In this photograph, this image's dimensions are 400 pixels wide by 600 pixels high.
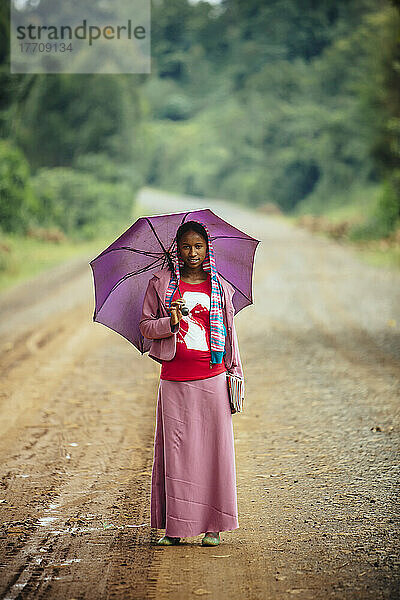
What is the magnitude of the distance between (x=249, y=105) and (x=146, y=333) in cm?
6364

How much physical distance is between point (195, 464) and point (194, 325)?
766 millimetres

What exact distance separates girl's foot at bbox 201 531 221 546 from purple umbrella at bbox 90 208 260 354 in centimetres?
112

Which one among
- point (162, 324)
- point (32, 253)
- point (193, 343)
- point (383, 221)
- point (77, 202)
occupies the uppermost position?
point (77, 202)

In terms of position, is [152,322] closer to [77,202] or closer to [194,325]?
[194,325]

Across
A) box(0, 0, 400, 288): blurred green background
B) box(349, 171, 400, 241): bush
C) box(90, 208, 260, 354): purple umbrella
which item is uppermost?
box(0, 0, 400, 288): blurred green background

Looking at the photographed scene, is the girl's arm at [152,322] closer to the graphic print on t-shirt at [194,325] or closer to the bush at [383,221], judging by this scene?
the graphic print on t-shirt at [194,325]

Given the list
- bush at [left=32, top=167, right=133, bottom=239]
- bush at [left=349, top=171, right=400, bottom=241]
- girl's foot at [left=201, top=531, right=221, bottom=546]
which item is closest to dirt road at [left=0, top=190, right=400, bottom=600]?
girl's foot at [left=201, top=531, right=221, bottom=546]

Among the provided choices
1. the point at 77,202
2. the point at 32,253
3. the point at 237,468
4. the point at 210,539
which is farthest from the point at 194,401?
the point at 77,202

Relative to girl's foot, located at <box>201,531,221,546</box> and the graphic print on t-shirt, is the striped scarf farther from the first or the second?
girl's foot, located at <box>201,531,221,546</box>

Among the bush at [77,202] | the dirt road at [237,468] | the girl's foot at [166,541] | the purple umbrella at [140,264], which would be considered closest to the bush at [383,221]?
the bush at [77,202]

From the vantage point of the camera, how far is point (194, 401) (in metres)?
5.07

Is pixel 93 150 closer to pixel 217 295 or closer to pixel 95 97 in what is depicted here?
pixel 95 97

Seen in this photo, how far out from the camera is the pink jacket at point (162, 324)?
16.5 feet

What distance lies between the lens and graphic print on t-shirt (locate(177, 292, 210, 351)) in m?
5.07
